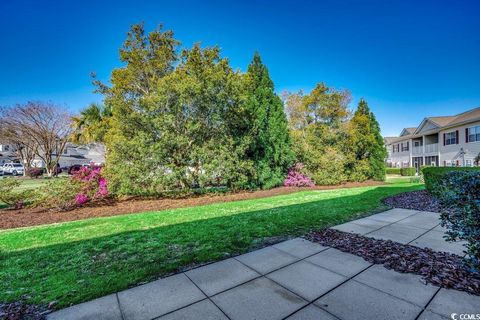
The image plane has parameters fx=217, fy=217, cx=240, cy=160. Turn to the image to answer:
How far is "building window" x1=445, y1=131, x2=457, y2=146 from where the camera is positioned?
833 inches

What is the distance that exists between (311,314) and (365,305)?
1.96 ft

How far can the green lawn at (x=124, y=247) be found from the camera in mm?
2732

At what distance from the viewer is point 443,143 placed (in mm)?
22672

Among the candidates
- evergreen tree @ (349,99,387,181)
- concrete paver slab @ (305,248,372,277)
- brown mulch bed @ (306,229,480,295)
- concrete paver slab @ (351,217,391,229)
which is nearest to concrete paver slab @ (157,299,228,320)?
concrete paver slab @ (305,248,372,277)

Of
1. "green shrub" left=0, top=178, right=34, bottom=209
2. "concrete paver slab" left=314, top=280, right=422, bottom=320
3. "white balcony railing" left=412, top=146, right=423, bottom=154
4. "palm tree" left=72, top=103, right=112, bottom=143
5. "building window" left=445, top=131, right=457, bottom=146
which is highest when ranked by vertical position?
"palm tree" left=72, top=103, right=112, bottom=143

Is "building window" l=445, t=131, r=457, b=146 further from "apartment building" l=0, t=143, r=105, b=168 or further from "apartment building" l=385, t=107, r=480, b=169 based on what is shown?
"apartment building" l=0, t=143, r=105, b=168

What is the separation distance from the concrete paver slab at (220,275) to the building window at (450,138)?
27.7 meters

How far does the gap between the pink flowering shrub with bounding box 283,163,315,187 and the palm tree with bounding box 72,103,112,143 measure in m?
13.4

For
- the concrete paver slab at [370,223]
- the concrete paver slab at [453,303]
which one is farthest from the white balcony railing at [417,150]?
the concrete paver slab at [453,303]

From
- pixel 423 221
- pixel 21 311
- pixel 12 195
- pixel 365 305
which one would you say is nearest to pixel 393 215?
pixel 423 221

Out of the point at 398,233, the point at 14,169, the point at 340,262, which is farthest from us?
the point at 14,169

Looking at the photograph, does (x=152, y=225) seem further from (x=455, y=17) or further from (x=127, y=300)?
(x=455, y=17)

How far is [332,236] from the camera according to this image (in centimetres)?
429

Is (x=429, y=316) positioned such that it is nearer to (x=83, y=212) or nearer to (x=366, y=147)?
(x=83, y=212)
